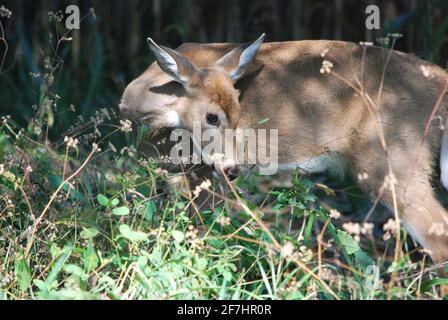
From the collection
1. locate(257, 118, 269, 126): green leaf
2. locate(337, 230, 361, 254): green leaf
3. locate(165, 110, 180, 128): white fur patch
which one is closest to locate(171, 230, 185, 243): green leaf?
locate(337, 230, 361, 254): green leaf

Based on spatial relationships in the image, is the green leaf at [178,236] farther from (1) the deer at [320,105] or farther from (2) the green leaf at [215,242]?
(1) the deer at [320,105]

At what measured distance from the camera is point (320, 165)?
267 inches

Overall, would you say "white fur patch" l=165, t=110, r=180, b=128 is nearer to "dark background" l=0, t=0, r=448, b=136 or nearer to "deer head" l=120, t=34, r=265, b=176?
"deer head" l=120, t=34, r=265, b=176

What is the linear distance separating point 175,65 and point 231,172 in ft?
2.96

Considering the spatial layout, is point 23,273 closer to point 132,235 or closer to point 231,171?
point 132,235

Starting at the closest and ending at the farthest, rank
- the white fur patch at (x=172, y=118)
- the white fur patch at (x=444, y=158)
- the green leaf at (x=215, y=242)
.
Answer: the green leaf at (x=215, y=242), the white fur patch at (x=444, y=158), the white fur patch at (x=172, y=118)

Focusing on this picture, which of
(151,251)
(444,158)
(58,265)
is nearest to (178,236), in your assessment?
(151,251)

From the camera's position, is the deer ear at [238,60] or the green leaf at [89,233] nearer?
the green leaf at [89,233]

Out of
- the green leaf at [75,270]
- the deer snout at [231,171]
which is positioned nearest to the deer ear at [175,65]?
the deer snout at [231,171]

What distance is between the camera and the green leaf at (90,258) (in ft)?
15.7

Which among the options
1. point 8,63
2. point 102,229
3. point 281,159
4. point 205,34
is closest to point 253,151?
point 281,159

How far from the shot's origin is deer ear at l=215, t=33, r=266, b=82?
261 inches
